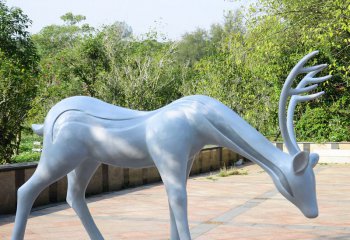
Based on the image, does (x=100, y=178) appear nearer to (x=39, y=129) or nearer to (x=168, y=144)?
(x=39, y=129)

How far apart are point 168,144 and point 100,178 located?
620 cm

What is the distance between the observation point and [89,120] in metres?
4.60

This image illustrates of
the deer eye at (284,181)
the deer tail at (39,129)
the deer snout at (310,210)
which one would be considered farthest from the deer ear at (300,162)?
the deer tail at (39,129)

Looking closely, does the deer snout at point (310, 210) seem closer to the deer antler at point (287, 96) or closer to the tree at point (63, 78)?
the deer antler at point (287, 96)

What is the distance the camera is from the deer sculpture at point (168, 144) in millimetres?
3945

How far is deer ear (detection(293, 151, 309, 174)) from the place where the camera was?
372cm

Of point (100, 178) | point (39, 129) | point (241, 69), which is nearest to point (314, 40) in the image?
point (241, 69)

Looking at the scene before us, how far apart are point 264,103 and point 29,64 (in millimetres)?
8305

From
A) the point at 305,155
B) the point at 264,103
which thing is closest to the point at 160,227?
the point at 305,155

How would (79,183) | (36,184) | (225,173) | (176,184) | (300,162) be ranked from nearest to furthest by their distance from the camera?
(300,162)
(176,184)
(36,184)
(79,183)
(225,173)

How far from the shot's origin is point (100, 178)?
1014 cm

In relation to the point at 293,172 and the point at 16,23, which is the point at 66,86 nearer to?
the point at 16,23

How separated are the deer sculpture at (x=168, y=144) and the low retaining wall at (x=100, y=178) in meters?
3.34

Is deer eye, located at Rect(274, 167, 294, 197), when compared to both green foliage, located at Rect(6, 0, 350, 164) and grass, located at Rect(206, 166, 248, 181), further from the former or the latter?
grass, located at Rect(206, 166, 248, 181)
